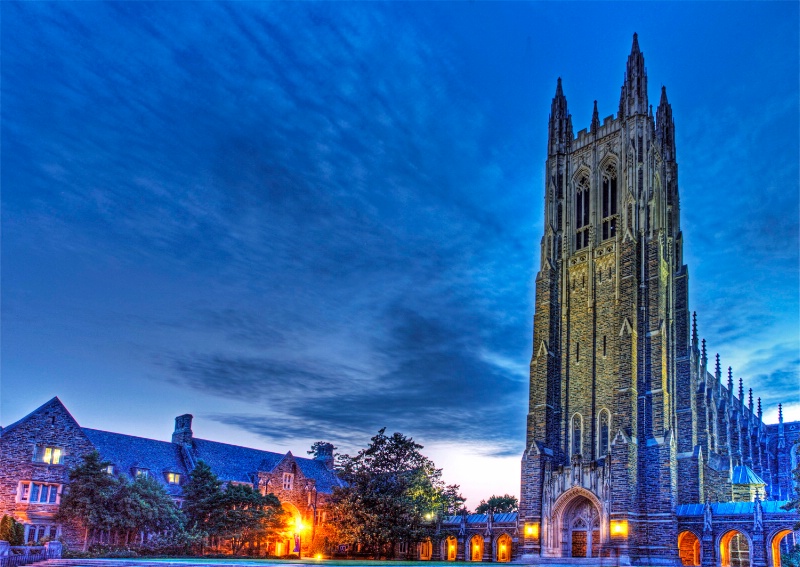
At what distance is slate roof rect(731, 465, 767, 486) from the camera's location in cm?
4622

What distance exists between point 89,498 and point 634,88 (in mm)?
44721

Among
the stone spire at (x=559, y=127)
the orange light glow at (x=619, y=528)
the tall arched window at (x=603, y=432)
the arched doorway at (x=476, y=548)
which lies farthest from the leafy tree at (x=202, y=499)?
the stone spire at (x=559, y=127)

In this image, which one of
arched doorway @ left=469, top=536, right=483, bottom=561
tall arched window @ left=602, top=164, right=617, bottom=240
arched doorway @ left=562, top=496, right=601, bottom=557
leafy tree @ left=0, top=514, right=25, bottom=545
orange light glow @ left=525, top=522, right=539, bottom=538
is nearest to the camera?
leafy tree @ left=0, top=514, right=25, bottom=545

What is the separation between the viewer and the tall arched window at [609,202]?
167ft

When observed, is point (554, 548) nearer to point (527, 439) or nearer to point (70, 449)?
point (527, 439)

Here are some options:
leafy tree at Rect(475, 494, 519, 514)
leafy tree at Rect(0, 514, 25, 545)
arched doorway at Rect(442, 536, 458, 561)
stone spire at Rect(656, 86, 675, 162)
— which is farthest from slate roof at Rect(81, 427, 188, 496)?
leafy tree at Rect(475, 494, 519, 514)

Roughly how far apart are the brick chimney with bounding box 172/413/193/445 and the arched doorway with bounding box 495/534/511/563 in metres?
23.7

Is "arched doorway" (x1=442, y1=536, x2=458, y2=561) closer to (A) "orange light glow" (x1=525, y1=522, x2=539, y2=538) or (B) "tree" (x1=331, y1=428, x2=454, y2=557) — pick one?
(B) "tree" (x1=331, y1=428, x2=454, y2=557)

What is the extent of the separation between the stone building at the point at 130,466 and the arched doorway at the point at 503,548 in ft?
47.9

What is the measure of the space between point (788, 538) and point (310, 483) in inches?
1291

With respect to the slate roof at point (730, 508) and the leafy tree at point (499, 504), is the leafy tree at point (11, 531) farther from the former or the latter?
the leafy tree at point (499, 504)

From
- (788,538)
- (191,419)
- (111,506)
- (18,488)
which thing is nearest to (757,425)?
(788,538)

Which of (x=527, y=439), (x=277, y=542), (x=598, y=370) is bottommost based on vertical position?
(x=277, y=542)

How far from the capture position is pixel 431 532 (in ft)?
162
